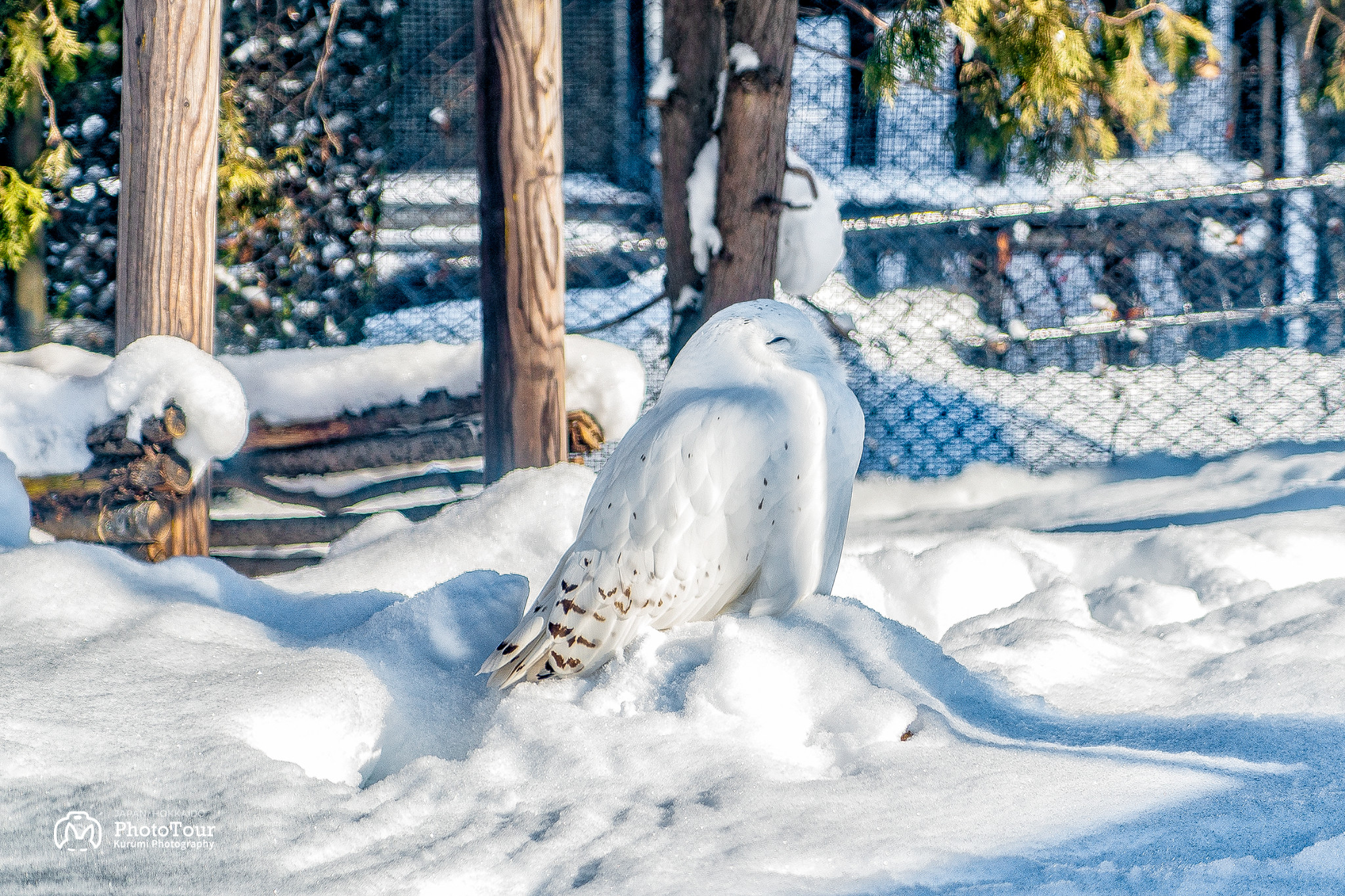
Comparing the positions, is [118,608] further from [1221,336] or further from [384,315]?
[1221,336]

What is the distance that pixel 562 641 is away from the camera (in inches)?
66.1

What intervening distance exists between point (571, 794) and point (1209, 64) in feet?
13.3

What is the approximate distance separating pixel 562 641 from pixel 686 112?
5.95 feet

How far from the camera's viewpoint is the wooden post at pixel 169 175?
2.62 metres

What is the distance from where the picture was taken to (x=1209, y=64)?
13.3 ft

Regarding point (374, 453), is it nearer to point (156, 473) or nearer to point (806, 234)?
point (156, 473)

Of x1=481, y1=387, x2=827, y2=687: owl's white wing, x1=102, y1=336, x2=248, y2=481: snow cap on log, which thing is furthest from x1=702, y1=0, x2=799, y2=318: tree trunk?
x1=102, y1=336, x2=248, y2=481: snow cap on log

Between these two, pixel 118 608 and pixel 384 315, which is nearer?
pixel 118 608

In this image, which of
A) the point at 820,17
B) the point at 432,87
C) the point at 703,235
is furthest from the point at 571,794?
the point at 820,17

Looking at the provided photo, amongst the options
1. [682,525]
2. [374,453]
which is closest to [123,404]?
[374,453]

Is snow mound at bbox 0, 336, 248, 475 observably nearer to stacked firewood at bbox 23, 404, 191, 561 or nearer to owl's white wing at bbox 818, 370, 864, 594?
stacked firewood at bbox 23, 404, 191, 561

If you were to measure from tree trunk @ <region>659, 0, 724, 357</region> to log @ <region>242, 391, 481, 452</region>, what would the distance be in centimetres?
88

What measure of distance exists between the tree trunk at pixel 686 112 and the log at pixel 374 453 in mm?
958
